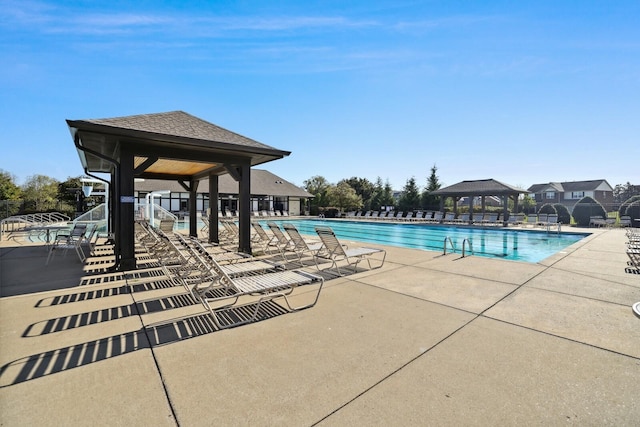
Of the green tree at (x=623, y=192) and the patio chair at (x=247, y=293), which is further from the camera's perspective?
the green tree at (x=623, y=192)

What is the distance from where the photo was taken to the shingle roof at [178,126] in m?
6.12

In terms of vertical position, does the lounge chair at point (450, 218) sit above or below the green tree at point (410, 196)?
below

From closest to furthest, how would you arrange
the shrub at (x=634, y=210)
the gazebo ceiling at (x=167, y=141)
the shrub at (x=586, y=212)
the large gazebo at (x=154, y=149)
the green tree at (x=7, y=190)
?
1. the gazebo ceiling at (x=167, y=141)
2. the large gazebo at (x=154, y=149)
3. the shrub at (x=634, y=210)
4. the shrub at (x=586, y=212)
5. the green tree at (x=7, y=190)

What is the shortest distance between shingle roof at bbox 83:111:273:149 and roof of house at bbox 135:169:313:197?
23.0 meters

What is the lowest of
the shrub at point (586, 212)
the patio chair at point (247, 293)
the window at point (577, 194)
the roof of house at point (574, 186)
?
the patio chair at point (247, 293)

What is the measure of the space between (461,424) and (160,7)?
407 inches

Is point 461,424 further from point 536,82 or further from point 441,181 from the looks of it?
point 441,181

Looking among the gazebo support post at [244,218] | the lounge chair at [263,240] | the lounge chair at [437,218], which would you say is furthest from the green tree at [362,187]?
the gazebo support post at [244,218]

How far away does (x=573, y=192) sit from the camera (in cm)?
4991

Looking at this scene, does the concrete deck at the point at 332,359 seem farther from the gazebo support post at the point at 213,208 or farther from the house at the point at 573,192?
the house at the point at 573,192

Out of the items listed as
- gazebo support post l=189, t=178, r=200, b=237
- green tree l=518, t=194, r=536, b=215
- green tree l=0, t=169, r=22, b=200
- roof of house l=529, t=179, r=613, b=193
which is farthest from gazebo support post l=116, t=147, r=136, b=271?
roof of house l=529, t=179, r=613, b=193

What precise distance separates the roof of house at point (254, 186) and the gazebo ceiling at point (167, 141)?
22.1 m

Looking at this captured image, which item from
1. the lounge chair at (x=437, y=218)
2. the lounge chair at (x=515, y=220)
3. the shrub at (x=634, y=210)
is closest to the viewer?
the lounge chair at (x=515, y=220)

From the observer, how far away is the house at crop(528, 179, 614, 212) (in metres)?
48.7
